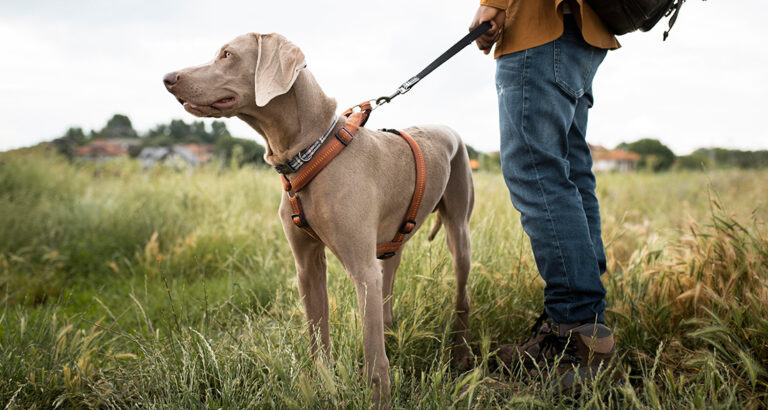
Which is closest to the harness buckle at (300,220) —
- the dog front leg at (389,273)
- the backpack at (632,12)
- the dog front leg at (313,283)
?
the dog front leg at (313,283)

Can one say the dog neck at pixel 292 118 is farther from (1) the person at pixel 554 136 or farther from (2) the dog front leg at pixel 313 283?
(1) the person at pixel 554 136

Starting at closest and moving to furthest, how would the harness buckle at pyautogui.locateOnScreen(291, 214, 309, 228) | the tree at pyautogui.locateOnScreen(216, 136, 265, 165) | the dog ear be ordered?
the dog ear
the harness buckle at pyautogui.locateOnScreen(291, 214, 309, 228)
the tree at pyautogui.locateOnScreen(216, 136, 265, 165)

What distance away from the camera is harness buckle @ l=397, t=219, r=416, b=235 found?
2.14 m

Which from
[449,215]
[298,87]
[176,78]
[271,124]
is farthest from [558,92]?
[176,78]

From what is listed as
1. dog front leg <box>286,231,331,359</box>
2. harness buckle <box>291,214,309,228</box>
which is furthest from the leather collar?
dog front leg <box>286,231,331,359</box>

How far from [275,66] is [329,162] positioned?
1.40ft

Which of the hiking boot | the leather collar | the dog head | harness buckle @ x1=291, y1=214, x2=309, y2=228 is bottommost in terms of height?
the hiking boot

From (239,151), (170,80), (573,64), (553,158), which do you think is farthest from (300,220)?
(239,151)

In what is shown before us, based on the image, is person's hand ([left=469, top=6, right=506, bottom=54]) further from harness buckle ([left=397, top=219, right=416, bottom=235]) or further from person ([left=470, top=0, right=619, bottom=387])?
harness buckle ([left=397, top=219, right=416, bottom=235])

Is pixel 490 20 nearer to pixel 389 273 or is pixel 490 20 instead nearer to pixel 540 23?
pixel 540 23

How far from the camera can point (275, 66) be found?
1780mm

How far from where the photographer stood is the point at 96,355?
7.88 feet

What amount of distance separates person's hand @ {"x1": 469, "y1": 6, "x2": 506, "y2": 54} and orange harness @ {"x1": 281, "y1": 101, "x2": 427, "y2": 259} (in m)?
0.57

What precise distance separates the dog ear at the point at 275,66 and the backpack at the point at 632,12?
1.25 m
